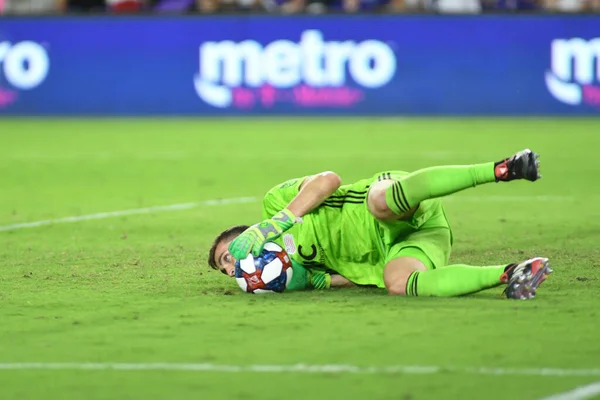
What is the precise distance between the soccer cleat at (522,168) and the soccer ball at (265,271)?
132 cm

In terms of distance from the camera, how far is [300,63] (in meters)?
20.1

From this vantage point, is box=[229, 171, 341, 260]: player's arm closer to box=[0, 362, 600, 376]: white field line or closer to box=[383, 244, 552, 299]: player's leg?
box=[383, 244, 552, 299]: player's leg

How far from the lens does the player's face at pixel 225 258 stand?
6.95 m

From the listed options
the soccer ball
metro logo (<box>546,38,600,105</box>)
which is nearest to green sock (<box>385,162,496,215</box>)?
the soccer ball

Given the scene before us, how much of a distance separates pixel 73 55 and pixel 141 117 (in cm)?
162

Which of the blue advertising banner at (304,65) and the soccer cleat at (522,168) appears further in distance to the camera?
the blue advertising banner at (304,65)

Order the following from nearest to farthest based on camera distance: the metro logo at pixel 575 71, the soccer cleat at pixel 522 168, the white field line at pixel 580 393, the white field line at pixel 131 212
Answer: the white field line at pixel 580 393, the soccer cleat at pixel 522 168, the white field line at pixel 131 212, the metro logo at pixel 575 71

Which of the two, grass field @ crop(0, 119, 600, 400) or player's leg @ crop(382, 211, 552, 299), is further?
player's leg @ crop(382, 211, 552, 299)

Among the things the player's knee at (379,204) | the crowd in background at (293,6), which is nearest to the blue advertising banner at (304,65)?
the crowd in background at (293,6)

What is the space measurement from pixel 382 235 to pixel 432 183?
592mm

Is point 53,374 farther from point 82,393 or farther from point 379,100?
point 379,100

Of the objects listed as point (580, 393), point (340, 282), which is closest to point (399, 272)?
point (340, 282)

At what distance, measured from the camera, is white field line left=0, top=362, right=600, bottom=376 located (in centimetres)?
492

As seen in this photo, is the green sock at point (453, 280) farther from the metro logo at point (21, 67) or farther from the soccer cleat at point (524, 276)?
the metro logo at point (21, 67)
